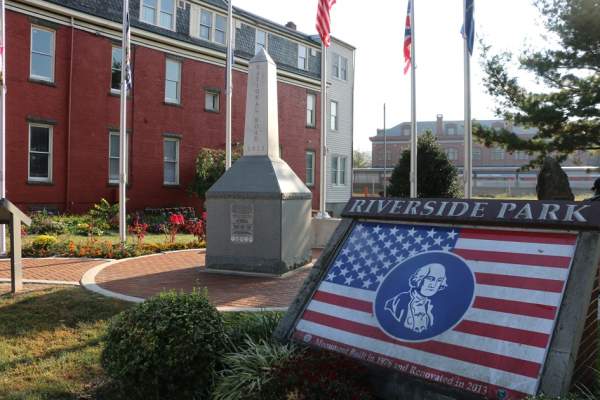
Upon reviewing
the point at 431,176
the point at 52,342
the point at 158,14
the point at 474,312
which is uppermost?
the point at 158,14

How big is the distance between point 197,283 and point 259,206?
2704 mm

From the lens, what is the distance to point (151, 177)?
23109mm

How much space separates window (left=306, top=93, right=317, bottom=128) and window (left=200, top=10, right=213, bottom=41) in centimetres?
779

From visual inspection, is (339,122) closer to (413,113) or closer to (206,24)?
(206,24)

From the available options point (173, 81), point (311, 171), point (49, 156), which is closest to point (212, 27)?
point (173, 81)

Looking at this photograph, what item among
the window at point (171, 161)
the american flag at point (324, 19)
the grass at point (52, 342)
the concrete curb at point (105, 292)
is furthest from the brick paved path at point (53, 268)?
the window at point (171, 161)

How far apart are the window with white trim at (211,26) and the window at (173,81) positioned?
7.21 feet

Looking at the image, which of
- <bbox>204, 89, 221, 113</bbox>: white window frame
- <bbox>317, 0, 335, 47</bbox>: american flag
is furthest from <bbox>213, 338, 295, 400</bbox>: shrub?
<bbox>204, 89, 221, 113</bbox>: white window frame

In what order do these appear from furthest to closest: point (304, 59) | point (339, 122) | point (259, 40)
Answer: point (339, 122), point (304, 59), point (259, 40)

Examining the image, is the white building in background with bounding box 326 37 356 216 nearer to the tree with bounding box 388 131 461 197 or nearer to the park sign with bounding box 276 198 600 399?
the tree with bounding box 388 131 461 197

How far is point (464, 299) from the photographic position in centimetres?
336

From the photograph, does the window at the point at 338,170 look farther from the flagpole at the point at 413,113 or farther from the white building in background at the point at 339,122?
the flagpole at the point at 413,113

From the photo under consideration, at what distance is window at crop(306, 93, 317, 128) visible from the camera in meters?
32.1

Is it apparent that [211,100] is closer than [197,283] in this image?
No
